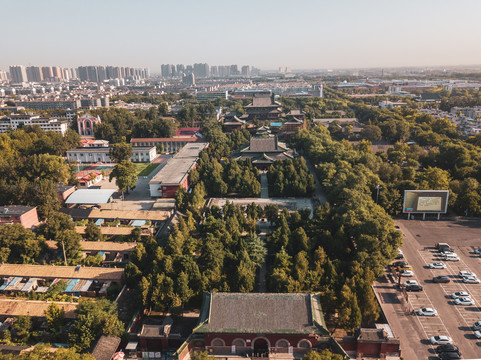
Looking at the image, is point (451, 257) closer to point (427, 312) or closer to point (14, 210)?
point (427, 312)

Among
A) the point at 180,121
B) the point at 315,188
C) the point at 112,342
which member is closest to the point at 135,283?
the point at 112,342

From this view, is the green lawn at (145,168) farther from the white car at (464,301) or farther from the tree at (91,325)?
the white car at (464,301)

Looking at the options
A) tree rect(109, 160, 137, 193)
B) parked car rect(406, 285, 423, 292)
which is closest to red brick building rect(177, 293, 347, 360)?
parked car rect(406, 285, 423, 292)

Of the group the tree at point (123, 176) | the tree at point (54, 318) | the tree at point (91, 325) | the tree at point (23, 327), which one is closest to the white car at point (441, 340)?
the tree at point (91, 325)

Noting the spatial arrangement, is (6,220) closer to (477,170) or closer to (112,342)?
(112,342)

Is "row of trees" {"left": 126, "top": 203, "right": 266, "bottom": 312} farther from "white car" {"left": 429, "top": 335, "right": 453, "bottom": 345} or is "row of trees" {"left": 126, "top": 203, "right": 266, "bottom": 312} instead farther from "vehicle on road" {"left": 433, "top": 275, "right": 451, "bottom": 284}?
"vehicle on road" {"left": 433, "top": 275, "right": 451, "bottom": 284}

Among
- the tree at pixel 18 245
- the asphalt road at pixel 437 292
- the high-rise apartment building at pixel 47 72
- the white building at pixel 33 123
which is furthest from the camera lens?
the high-rise apartment building at pixel 47 72

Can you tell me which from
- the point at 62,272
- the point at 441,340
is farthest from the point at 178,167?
the point at 441,340
